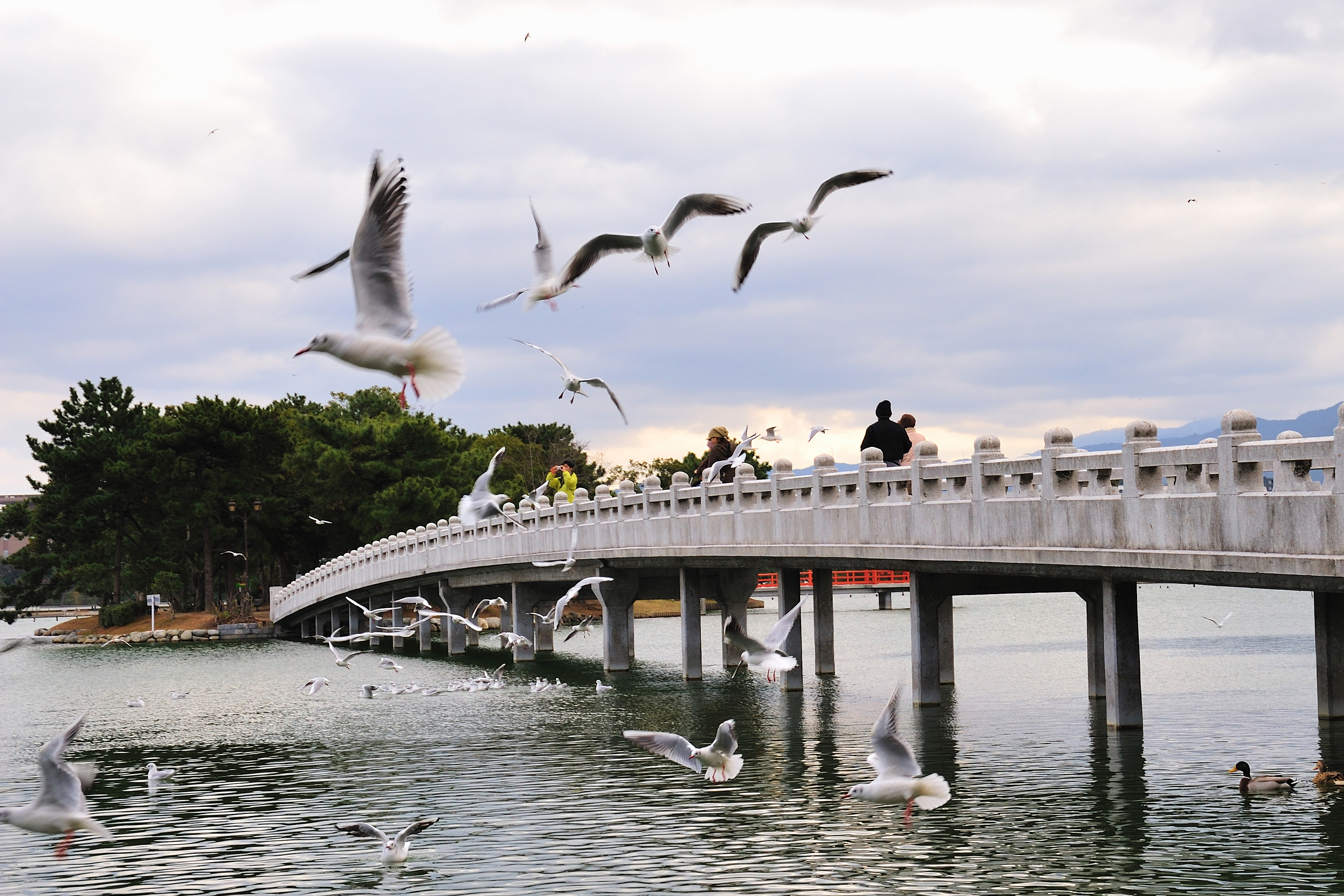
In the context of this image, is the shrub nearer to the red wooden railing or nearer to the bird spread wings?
the red wooden railing

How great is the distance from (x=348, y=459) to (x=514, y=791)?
195ft

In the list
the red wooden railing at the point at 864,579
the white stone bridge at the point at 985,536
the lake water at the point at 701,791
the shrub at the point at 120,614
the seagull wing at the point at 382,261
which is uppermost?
the seagull wing at the point at 382,261

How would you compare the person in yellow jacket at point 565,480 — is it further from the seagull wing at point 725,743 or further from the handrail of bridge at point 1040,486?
the seagull wing at point 725,743

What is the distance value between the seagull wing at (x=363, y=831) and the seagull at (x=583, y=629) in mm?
8400

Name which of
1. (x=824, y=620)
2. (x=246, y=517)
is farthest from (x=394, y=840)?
(x=246, y=517)

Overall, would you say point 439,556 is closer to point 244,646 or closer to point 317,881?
point 244,646

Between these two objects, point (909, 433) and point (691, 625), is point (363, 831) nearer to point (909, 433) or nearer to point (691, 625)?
point (909, 433)

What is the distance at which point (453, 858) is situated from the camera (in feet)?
49.5

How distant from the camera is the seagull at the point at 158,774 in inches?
811

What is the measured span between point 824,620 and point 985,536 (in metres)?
11.2

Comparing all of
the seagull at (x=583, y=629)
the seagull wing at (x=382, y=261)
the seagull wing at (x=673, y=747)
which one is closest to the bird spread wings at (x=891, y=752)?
the seagull wing at (x=673, y=747)

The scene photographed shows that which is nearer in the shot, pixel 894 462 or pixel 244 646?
pixel 894 462

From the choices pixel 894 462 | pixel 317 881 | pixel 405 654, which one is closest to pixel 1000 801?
pixel 317 881

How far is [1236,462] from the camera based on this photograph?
16.1 meters
